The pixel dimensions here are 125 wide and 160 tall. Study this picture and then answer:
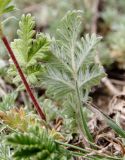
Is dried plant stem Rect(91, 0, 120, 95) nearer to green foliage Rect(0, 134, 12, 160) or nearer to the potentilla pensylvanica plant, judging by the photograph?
the potentilla pensylvanica plant

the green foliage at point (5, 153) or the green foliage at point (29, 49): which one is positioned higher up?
the green foliage at point (29, 49)

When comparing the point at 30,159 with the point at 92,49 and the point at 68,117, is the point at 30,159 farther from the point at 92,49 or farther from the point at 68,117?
the point at 92,49

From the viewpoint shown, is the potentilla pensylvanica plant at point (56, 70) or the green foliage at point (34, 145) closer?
the green foliage at point (34, 145)

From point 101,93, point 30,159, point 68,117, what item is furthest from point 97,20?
point 30,159

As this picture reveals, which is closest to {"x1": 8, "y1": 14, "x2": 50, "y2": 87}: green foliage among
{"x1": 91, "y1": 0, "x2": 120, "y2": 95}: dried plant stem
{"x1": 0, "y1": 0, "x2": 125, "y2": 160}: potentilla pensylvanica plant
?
{"x1": 0, "y1": 0, "x2": 125, "y2": 160}: potentilla pensylvanica plant

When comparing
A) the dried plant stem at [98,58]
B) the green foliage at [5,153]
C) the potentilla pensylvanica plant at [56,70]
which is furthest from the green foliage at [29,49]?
the dried plant stem at [98,58]

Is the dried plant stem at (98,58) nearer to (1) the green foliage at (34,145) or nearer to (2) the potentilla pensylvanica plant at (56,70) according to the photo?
(2) the potentilla pensylvanica plant at (56,70)
